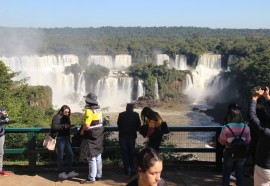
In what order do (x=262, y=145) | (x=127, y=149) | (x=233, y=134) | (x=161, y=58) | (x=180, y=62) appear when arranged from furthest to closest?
(x=161, y=58) < (x=180, y=62) < (x=127, y=149) < (x=233, y=134) < (x=262, y=145)

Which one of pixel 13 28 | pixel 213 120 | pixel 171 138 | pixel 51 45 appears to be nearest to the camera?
pixel 171 138

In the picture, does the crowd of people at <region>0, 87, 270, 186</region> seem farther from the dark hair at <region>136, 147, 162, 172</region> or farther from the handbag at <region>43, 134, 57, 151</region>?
the dark hair at <region>136, 147, 162, 172</region>

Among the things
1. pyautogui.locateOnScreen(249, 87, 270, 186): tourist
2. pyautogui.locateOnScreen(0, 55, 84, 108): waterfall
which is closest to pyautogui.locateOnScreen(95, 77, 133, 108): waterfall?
pyautogui.locateOnScreen(0, 55, 84, 108): waterfall

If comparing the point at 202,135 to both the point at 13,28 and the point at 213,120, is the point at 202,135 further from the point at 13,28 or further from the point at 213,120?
the point at 13,28

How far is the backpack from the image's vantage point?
17.3 feet

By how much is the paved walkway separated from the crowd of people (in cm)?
15

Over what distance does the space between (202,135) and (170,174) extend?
228 cm

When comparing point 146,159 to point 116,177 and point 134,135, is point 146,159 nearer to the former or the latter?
point 134,135

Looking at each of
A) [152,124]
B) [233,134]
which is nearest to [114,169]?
[152,124]

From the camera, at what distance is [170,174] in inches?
273

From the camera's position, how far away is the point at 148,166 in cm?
294

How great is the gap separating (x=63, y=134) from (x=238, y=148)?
2.78 m

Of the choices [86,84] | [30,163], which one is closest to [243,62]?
[86,84]

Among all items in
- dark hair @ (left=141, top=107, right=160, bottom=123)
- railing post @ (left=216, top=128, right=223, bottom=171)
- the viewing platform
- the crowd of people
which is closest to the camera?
the crowd of people
